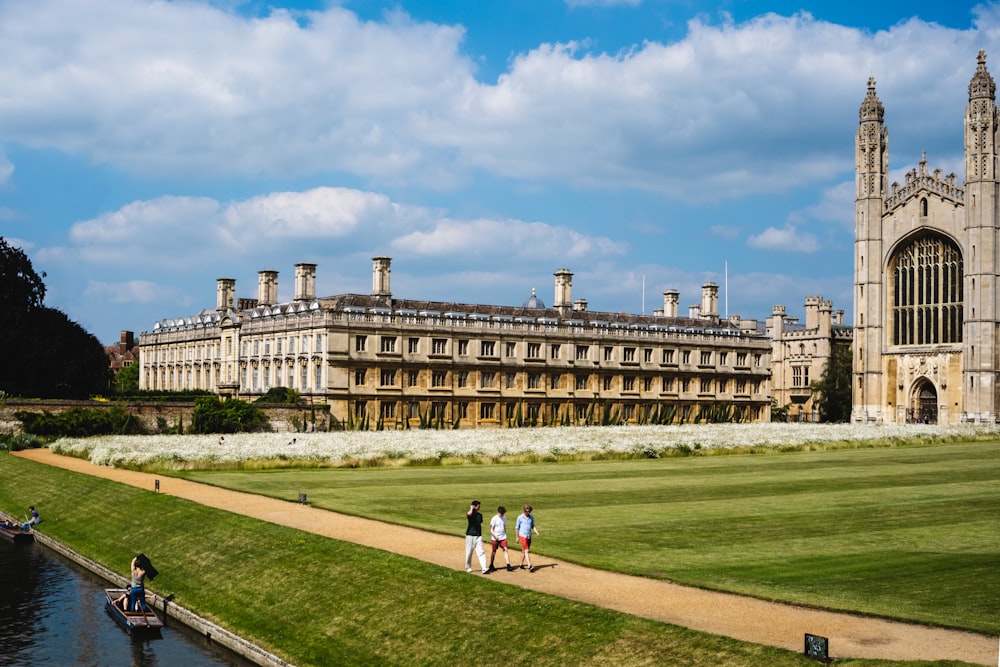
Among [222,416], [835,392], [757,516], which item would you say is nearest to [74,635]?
[757,516]

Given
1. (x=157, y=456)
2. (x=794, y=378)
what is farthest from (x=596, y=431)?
(x=794, y=378)

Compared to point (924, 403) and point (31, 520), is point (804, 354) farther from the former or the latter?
point (31, 520)

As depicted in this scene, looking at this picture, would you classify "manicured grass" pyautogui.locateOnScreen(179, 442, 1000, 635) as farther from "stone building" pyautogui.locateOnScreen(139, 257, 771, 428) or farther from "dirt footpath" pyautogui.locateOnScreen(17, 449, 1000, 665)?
"stone building" pyautogui.locateOnScreen(139, 257, 771, 428)

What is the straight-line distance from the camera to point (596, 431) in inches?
2574

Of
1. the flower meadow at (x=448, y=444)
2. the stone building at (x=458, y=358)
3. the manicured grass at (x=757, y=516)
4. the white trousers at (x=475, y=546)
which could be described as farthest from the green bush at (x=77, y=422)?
the white trousers at (x=475, y=546)

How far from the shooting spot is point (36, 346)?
69.6 m

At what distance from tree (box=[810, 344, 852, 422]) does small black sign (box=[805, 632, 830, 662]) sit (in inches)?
3504

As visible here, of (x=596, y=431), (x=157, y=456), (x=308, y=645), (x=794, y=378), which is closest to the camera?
(x=308, y=645)

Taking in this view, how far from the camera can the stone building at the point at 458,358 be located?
7394 centimetres

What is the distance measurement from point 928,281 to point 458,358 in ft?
125

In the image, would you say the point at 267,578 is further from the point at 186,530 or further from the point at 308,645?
the point at 186,530

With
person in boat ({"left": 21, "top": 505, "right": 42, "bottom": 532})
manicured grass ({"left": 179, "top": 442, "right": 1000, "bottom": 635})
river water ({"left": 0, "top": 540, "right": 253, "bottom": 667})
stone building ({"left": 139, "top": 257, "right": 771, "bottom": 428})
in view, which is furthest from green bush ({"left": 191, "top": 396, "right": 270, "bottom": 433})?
river water ({"left": 0, "top": 540, "right": 253, "bottom": 667})

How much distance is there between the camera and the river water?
20250mm

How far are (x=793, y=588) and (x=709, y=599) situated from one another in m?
1.82
